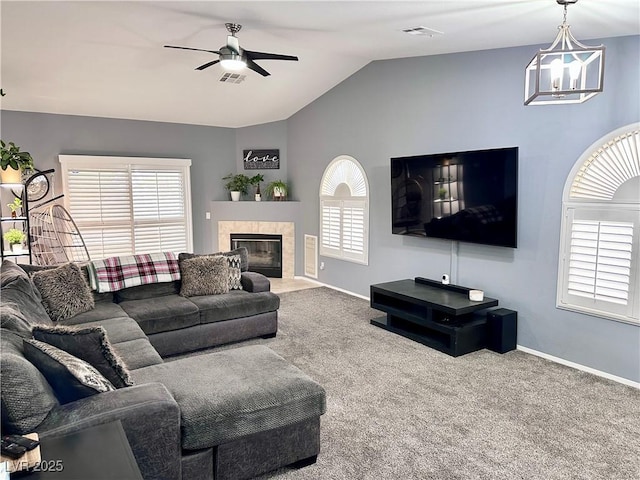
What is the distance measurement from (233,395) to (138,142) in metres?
5.96

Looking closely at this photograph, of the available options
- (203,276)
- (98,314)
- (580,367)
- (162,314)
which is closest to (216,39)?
(203,276)

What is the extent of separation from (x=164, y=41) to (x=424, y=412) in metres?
4.15

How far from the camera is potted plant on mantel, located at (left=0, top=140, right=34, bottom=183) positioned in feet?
13.7

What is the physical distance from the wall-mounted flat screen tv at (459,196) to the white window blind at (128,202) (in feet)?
12.9

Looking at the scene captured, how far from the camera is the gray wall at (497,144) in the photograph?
3.68 meters

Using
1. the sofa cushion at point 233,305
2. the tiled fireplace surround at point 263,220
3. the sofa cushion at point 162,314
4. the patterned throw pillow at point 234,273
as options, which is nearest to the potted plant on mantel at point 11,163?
the sofa cushion at point 162,314

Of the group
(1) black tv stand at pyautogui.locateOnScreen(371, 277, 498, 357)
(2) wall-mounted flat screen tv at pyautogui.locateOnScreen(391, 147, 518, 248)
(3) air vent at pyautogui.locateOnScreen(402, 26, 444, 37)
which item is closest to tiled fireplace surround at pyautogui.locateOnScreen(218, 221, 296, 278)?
(2) wall-mounted flat screen tv at pyautogui.locateOnScreen(391, 147, 518, 248)

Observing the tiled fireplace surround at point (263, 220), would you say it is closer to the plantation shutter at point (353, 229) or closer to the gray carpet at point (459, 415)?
the plantation shutter at point (353, 229)

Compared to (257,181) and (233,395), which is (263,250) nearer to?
(257,181)

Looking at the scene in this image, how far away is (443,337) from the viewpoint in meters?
4.50

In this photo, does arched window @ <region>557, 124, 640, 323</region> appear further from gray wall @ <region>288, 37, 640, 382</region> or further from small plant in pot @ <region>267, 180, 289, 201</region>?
small plant in pot @ <region>267, 180, 289, 201</region>

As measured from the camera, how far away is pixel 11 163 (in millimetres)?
4250

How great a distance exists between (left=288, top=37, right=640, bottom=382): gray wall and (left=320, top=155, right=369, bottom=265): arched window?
150mm

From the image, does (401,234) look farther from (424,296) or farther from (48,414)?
(48,414)
